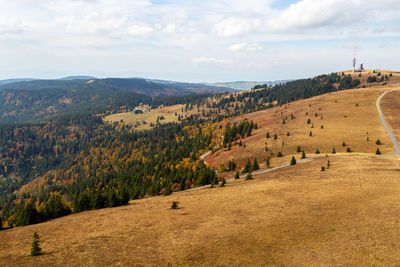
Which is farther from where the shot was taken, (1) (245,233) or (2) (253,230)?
(2) (253,230)

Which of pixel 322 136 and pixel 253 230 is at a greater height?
pixel 322 136

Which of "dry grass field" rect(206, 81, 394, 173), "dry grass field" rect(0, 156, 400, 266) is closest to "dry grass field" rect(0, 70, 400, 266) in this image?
"dry grass field" rect(0, 156, 400, 266)

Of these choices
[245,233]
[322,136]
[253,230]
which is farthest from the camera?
[322,136]

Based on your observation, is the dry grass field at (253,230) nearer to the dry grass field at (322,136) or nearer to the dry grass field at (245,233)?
the dry grass field at (245,233)

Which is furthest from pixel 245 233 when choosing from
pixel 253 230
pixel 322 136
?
pixel 322 136

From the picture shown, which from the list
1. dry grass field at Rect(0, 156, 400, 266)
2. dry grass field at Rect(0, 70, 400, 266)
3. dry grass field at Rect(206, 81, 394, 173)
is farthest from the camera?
dry grass field at Rect(206, 81, 394, 173)

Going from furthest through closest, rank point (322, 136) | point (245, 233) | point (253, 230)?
point (322, 136) < point (253, 230) < point (245, 233)

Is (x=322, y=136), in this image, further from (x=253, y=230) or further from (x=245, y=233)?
(x=245, y=233)

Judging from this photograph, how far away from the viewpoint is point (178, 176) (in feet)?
311

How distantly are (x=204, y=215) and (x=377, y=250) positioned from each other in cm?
2227

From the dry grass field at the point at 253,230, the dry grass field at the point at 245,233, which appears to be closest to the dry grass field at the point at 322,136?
the dry grass field at the point at 253,230

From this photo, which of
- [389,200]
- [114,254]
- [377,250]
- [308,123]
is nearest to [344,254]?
[377,250]

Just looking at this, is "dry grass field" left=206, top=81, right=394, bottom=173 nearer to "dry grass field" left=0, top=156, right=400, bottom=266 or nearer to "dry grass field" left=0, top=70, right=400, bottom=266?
"dry grass field" left=0, top=70, right=400, bottom=266

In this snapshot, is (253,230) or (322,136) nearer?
(253,230)
